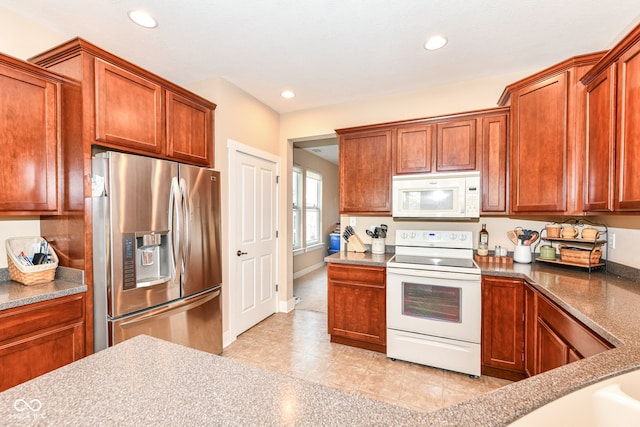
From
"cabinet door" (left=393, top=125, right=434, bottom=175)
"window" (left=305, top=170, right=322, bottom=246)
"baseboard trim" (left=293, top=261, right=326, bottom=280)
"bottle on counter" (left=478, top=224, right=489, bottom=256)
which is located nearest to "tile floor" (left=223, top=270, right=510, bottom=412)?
"bottle on counter" (left=478, top=224, right=489, bottom=256)

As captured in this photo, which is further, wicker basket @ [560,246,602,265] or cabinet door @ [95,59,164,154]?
wicker basket @ [560,246,602,265]

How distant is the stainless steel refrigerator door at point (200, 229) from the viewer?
2.38 meters

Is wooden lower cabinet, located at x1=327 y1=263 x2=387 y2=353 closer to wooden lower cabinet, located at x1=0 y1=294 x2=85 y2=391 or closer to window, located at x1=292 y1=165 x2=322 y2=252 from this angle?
wooden lower cabinet, located at x1=0 y1=294 x2=85 y2=391

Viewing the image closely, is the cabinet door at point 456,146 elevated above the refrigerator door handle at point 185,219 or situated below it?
above

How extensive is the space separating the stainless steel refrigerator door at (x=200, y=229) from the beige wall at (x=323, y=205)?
9.95ft

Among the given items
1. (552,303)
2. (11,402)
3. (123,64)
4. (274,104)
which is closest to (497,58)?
(552,303)

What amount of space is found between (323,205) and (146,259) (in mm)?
4957

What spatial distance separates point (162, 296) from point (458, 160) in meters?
2.84

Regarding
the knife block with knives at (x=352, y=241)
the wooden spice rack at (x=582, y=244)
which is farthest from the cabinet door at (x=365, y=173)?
the wooden spice rack at (x=582, y=244)

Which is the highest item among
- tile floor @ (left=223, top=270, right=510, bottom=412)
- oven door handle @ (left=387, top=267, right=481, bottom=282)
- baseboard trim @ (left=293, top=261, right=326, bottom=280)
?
oven door handle @ (left=387, top=267, right=481, bottom=282)

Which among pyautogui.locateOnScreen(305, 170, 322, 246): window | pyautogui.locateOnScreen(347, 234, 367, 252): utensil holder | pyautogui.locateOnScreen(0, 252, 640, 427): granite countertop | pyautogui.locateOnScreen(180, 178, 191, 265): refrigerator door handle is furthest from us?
pyautogui.locateOnScreen(305, 170, 322, 246): window

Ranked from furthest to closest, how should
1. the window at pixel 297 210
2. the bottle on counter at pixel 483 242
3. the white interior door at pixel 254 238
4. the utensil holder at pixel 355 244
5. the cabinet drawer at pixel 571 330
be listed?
1. the window at pixel 297 210
2. the utensil holder at pixel 355 244
3. the white interior door at pixel 254 238
4. the bottle on counter at pixel 483 242
5. the cabinet drawer at pixel 571 330

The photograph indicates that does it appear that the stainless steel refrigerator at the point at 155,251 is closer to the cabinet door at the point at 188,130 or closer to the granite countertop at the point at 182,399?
the cabinet door at the point at 188,130

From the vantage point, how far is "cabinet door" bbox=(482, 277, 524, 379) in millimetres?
2264
